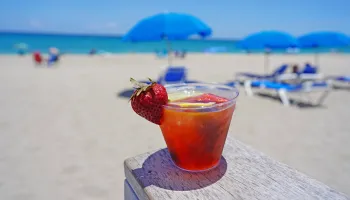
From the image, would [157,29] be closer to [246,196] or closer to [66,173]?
[66,173]

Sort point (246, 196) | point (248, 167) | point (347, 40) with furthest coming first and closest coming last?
1. point (347, 40)
2. point (248, 167)
3. point (246, 196)

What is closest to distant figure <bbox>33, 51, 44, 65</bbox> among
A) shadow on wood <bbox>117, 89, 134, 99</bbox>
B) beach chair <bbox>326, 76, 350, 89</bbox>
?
shadow on wood <bbox>117, 89, 134, 99</bbox>

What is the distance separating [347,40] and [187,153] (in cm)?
922

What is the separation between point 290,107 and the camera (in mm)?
5027

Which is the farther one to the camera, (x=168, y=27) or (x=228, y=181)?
(x=168, y=27)

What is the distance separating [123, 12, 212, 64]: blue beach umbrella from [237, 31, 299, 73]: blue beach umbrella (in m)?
2.14

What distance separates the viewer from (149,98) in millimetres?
602

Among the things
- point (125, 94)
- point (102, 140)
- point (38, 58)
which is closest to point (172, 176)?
point (102, 140)

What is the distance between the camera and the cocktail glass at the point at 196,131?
62 cm

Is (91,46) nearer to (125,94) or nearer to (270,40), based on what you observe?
(125,94)

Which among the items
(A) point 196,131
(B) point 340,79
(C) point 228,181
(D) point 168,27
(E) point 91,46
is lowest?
(B) point 340,79

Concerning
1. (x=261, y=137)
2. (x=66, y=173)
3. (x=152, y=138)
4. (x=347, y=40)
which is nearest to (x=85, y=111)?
(x=152, y=138)

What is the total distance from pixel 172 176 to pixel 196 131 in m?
0.16

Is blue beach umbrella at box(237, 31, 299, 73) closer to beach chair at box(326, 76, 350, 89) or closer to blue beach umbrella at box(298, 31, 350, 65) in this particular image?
blue beach umbrella at box(298, 31, 350, 65)
